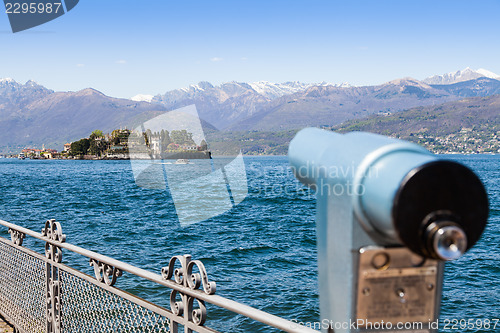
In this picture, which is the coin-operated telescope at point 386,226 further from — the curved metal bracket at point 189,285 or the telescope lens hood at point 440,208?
the curved metal bracket at point 189,285

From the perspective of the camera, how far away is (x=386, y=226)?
1.20 metres

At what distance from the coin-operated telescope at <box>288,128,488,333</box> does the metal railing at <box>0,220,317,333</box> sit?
870mm

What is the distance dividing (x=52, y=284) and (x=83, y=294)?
435mm

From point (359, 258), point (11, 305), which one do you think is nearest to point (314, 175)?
point (359, 258)

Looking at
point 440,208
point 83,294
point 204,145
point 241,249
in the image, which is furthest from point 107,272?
point 241,249

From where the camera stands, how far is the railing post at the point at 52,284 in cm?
457

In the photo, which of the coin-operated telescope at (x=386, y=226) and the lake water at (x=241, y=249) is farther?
the lake water at (x=241, y=249)

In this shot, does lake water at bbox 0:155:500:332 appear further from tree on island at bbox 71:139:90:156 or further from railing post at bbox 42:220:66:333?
tree on island at bbox 71:139:90:156

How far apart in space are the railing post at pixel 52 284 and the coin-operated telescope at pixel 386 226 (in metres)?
3.70

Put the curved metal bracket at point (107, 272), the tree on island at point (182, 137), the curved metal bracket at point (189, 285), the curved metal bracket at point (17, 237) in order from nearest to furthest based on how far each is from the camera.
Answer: the curved metal bracket at point (189, 285) → the curved metal bracket at point (107, 272) → the tree on island at point (182, 137) → the curved metal bracket at point (17, 237)

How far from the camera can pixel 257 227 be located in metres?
32.3

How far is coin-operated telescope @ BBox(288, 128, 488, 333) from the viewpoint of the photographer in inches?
44.8

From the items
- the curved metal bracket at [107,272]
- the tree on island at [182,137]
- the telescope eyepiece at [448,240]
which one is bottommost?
the curved metal bracket at [107,272]

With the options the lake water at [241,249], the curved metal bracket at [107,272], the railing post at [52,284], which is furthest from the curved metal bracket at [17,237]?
the lake water at [241,249]
